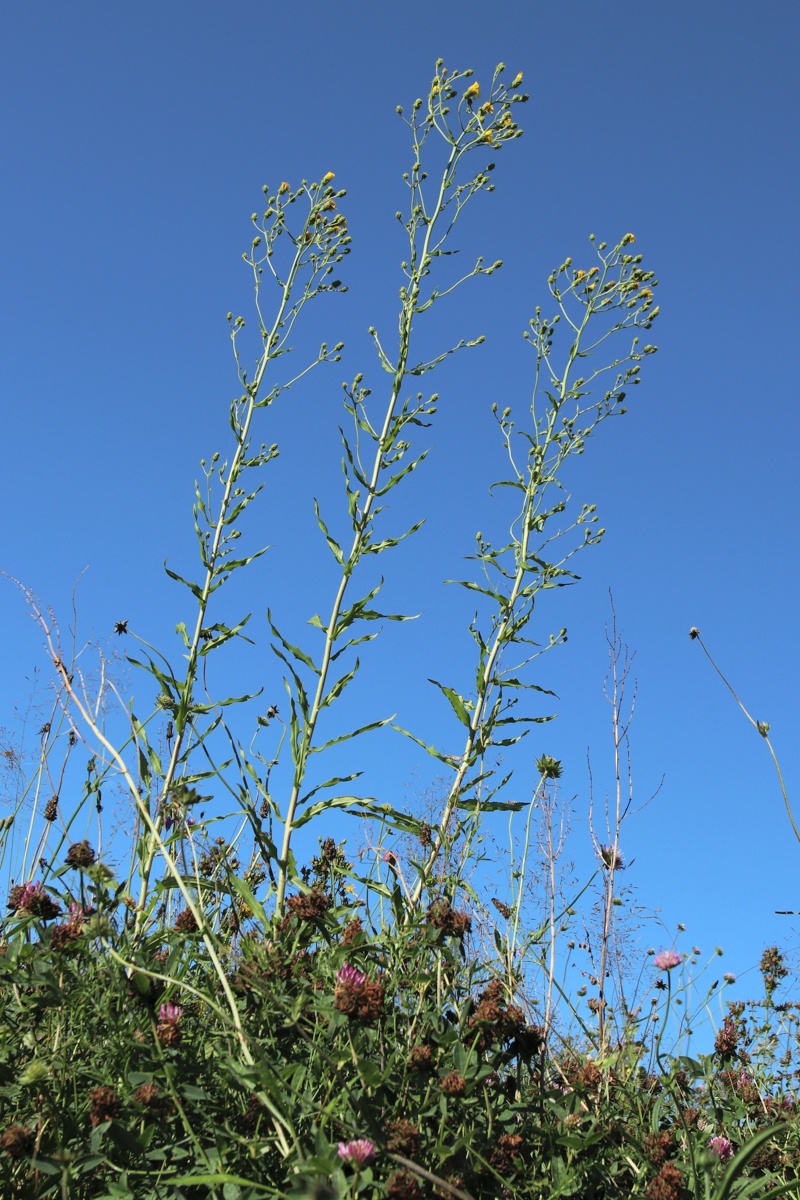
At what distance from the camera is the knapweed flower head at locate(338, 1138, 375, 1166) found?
1.37 metres

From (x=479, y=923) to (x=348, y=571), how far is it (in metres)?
1.41

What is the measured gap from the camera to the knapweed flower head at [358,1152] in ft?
4.49

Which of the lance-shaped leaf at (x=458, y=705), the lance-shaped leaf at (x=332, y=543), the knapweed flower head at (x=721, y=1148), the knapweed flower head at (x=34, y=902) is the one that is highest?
the lance-shaped leaf at (x=332, y=543)

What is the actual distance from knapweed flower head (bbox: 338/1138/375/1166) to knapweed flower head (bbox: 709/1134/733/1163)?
3.20 feet

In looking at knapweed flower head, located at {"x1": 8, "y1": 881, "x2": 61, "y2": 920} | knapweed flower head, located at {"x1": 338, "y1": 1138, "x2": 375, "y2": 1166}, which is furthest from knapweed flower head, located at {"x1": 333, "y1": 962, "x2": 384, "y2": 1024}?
knapweed flower head, located at {"x1": 8, "y1": 881, "x2": 61, "y2": 920}

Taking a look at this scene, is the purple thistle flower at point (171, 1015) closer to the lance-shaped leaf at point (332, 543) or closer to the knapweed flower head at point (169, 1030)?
the knapweed flower head at point (169, 1030)

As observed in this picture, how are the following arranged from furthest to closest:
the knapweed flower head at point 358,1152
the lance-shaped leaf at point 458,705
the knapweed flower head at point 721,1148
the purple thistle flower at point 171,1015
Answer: the lance-shaped leaf at point 458,705 < the knapweed flower head at point 721,1148 < the purple thistle flower at point 171,1015 < the knapweed flower head at point 358,1152

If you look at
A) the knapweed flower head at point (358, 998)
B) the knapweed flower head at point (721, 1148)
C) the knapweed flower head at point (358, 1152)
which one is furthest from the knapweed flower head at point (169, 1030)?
the knapweed flower head at point (721, 1148)

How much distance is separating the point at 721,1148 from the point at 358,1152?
1063 mm

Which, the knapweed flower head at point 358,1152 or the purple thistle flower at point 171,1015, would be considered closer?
the knapweed flower head at point 358,1152

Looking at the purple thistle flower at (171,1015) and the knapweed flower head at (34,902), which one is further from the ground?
the knapweed flower head at (34,902)

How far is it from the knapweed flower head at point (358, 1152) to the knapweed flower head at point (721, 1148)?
98 cm

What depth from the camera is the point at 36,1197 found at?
4.80 ft

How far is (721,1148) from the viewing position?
2.02 meters
